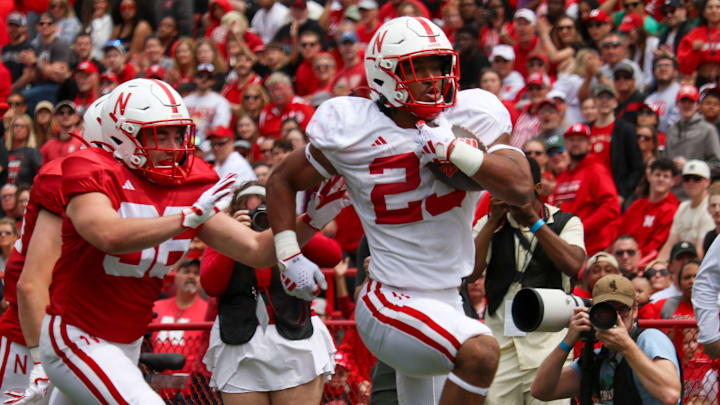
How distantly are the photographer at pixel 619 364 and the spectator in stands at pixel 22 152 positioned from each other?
7855 millimetres

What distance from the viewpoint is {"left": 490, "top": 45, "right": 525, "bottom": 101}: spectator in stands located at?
1166 centimetres

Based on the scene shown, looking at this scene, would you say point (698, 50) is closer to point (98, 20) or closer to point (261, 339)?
point (261, 339)

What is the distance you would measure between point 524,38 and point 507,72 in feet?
2.07

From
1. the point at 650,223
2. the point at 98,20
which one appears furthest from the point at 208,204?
the point at 98,20

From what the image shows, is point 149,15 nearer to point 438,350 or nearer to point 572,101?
point 572,101

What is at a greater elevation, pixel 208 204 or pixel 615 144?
pixel 208 204

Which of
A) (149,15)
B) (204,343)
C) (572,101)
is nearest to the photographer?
(204,343)

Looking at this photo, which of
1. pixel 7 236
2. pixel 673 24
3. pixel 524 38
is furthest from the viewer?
pixel 524 38

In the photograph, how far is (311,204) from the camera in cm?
483

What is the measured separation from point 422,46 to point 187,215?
1.17 metres

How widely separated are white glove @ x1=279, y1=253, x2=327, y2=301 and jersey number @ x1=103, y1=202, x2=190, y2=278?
0.49 m

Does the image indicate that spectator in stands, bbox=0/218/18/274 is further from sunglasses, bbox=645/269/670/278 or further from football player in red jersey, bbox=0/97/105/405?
sunglasses, bbox=645/269/670/278

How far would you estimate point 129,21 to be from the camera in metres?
15.3

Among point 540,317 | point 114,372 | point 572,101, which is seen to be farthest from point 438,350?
point 572,101
